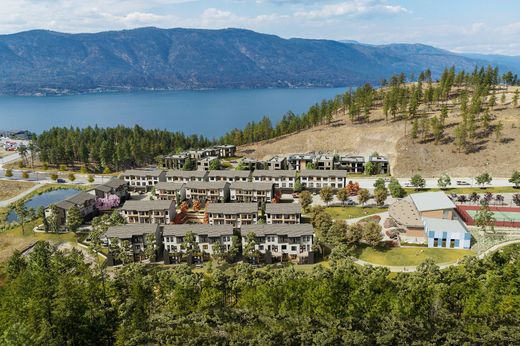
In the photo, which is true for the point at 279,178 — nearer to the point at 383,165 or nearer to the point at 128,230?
the point at 383,165

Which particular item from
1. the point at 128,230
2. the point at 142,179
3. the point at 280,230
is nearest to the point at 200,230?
the point at 128,230

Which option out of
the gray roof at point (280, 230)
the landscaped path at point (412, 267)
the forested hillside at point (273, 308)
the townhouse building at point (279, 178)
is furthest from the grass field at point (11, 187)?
the landscaped path at point (412, 267)

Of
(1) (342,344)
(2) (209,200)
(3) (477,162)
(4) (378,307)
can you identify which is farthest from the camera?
(3) (477,162)

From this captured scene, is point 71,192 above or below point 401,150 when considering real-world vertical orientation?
below

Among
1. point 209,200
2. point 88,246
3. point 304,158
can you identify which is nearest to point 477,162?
point 304,158

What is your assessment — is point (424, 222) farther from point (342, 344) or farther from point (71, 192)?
point (71, 192)

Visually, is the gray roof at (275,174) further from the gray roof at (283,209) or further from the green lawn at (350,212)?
the gray roof at (283,209)
